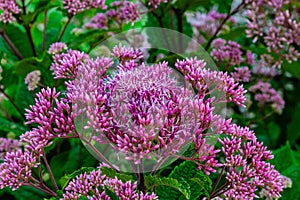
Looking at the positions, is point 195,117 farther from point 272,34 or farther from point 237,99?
point 272,34

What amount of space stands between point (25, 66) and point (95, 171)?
0.68 meters

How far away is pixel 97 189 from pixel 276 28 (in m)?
0.85

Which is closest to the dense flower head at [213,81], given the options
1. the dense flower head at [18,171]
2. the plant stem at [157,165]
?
the plant stem at [157,165]

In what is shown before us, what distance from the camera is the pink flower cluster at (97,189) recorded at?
0.84 meters

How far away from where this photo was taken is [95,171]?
0.94 meters

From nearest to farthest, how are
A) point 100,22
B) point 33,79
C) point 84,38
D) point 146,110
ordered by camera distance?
point 146,110 → point 33,79 → point 84,38 → point 100,22

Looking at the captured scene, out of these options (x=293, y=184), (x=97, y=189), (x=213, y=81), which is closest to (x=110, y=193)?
(x=97, y=189)

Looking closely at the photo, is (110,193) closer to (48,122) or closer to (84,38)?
(48,122)

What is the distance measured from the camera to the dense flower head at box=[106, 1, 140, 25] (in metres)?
1.46

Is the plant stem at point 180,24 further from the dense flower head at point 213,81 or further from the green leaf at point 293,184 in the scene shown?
the dense flower head at point 213,81

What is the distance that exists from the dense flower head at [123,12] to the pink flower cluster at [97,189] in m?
0.63

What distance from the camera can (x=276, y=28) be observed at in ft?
4.88

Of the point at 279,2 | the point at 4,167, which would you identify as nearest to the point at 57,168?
the point at 4,167

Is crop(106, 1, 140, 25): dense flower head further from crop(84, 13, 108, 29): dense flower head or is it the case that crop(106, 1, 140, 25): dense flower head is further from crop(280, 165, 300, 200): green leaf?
crop(280, 165, 300, 200): green leaf
